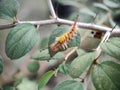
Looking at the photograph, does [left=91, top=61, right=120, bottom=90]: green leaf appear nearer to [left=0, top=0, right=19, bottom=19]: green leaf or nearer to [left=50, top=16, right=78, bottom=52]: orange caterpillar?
[left=50, top=16, right=78, bottom=52]: orange caterpillar

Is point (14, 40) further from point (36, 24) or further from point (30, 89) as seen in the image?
point (30, 89)

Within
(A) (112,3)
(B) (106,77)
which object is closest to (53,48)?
(B) (106,77)

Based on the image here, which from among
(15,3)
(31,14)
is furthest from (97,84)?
(31,14)

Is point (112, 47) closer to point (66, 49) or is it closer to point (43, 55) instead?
point (66, 49)

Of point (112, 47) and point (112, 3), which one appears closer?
point (112, 47)

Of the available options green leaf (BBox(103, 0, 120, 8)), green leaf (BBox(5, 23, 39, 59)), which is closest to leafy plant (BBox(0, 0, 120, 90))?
green leaf (BBox(5, 23, 39, 59))

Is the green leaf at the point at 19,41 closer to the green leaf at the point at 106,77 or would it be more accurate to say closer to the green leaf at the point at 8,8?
the green leaf at the point at 8,8

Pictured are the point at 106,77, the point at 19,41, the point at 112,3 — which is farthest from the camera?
the point at 112,3
